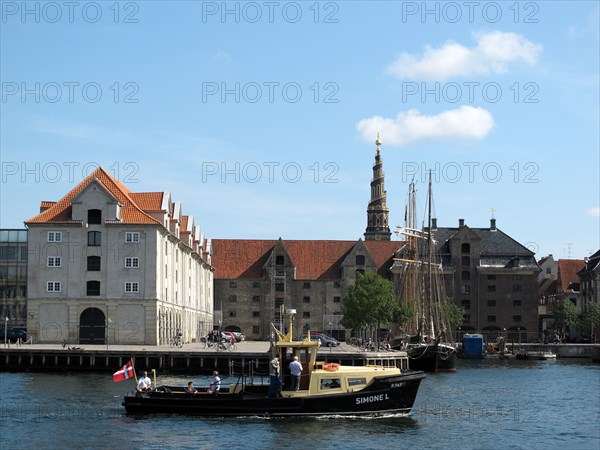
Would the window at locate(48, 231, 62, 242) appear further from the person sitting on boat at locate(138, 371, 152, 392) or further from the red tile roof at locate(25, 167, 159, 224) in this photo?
the person sitting on boat at locate(138, 371, 152, 392)

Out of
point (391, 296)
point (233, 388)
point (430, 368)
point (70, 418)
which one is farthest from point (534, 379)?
point (70, 418)

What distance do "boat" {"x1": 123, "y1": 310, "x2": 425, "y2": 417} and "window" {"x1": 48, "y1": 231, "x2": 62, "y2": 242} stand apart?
50564 mm

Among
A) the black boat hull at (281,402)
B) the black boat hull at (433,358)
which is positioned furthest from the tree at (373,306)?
the black boat hull at (281,402)

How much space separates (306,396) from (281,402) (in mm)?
1363

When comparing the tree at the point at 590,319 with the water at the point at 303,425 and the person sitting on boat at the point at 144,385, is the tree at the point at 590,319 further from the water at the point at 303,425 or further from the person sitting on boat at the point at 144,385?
the person sitting on boat at the point at 144,385

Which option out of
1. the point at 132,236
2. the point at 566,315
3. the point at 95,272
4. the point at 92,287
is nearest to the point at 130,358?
the point at 92,287

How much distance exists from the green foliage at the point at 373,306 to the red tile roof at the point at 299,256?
33.5m

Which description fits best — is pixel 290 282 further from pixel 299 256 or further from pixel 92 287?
pixel 92 287

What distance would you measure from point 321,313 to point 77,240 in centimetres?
5879

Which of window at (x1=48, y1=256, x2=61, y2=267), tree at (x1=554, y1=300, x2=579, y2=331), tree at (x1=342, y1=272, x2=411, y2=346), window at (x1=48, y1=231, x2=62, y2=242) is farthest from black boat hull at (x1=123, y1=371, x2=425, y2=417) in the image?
tree at (x1=554, y1=300, x2=579, y2=331)

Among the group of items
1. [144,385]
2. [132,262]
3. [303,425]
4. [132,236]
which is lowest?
[303,425]

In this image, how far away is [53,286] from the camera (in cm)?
10000

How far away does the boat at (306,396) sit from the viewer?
51.5 m

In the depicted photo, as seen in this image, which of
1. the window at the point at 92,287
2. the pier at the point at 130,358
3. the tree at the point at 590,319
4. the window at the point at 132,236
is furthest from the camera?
the tree at the point at 590,319
